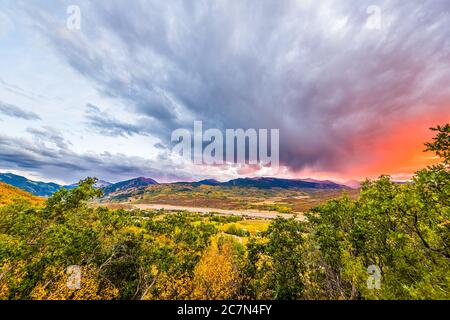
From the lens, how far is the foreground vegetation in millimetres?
14398

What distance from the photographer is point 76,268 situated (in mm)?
27016

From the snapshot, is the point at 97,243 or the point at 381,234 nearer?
the point at 381,234

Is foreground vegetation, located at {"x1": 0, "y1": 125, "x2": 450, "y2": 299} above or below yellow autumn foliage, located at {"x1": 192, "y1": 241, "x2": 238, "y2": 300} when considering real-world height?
above

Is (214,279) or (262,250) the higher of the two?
(262,250)

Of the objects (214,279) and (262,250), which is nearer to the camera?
(262,250)

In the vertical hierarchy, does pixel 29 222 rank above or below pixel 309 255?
above

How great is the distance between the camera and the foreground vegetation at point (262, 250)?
14398mm

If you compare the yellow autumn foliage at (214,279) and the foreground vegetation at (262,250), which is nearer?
the foreground vegetation at (262,250)

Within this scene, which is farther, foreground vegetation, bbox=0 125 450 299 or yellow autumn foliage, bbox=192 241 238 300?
yellow autumn foliage, bbox=192 241 238 300

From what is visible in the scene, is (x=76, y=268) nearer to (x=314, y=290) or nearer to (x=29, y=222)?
(x=29, y=222)

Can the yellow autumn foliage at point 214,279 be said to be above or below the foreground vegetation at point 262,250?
below

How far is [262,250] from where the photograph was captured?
28594mm
